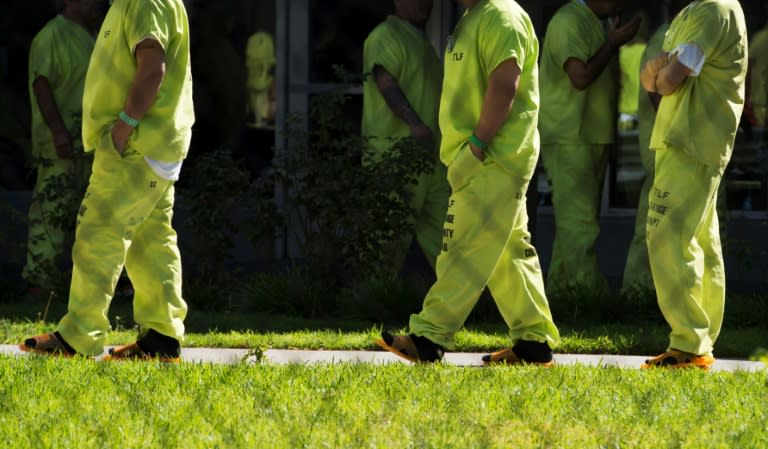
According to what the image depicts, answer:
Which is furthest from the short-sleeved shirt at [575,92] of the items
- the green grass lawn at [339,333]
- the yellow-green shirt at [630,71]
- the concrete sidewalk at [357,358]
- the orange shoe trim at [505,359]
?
the orange shoe trim at [505,359]

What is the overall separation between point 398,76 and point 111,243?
10.2 feet

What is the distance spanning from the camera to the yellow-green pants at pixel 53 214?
8.75m

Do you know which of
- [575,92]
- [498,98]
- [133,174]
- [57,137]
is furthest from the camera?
[57,137]

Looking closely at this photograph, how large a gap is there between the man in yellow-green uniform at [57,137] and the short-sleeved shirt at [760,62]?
481 cm

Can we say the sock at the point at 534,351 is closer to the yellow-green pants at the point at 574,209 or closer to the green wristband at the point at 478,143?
the green wristband at the point at 478,143

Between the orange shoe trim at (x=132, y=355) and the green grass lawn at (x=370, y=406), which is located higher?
the green grass lawn at (x=370, y=406)

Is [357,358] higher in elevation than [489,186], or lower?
lower

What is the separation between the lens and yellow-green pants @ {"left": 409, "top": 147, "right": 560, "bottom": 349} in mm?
6020

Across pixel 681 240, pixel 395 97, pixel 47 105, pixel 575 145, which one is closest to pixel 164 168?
pixel 681 240

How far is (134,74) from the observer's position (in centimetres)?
609

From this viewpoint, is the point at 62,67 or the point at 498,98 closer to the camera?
the point at 498,98

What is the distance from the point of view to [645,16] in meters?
10.7

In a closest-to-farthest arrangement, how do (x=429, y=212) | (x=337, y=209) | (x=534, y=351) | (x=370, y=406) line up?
(x=370, y=406)
(x=534, y=351)
(x=337, y=209)
(x=429, y=212)

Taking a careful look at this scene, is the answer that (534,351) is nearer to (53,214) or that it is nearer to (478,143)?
(478,143)
